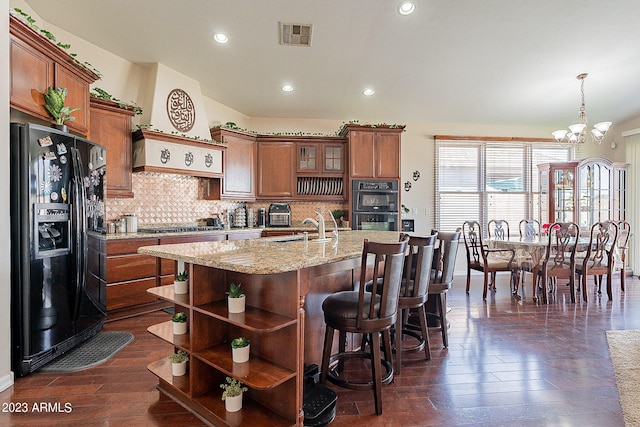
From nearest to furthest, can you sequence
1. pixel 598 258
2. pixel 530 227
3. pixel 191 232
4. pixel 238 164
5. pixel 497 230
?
pixel 191 232 → pixel 598 258 → pixel 238 164 → pixel 497 230 → pixel 530 227

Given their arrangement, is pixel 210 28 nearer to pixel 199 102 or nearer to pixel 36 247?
pixel 199 102

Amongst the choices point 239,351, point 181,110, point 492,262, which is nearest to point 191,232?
point 181,110

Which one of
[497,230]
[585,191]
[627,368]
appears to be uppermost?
[585,191]

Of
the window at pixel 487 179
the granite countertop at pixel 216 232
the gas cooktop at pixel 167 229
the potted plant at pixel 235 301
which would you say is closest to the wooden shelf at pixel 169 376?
the potted plant at pixel 235 301

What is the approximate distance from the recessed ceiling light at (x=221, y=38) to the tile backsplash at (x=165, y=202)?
2.00 meters

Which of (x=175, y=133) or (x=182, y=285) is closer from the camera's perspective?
(x=182, y=285)

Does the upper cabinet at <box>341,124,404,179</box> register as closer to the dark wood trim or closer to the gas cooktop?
the dark wood trim

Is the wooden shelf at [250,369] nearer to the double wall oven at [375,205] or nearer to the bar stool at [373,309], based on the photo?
the bar stool at [373,309]

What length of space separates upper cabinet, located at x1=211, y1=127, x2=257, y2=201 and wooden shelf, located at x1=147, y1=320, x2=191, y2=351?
3.19 meters

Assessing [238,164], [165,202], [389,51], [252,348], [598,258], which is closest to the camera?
[252,348]

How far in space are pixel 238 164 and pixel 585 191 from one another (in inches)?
242

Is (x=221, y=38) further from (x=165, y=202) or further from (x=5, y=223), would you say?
(x=5, y=223)

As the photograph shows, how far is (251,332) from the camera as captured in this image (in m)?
1.90

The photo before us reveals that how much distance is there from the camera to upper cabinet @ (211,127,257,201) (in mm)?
5184
